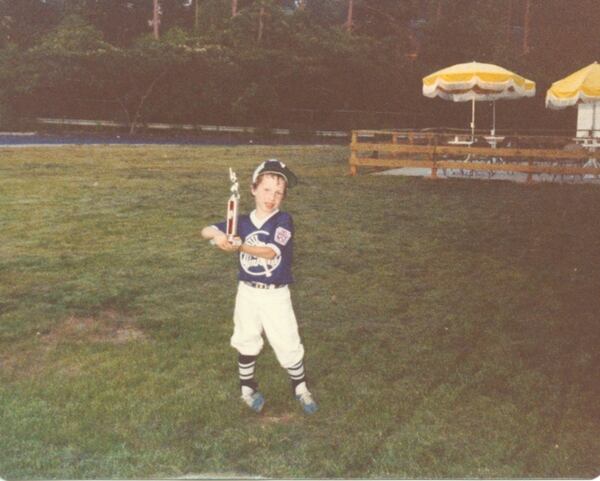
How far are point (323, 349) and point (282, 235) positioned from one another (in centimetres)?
202

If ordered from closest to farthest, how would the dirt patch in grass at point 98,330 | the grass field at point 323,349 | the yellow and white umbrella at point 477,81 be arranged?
the grass field at point 323,349, the dirt patch in grass at point 98,330, the yellow and white umbrella at point 477,81

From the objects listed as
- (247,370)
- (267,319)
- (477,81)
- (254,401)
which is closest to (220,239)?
(267,319)

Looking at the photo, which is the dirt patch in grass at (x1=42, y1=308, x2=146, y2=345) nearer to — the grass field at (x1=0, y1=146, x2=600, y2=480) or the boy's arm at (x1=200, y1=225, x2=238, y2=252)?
the grass field at (x1=0, y1=146, x2=600, y2=480)

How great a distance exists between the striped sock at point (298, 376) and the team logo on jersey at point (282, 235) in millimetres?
832

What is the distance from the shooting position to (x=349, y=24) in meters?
39.7

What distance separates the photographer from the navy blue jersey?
3779mm

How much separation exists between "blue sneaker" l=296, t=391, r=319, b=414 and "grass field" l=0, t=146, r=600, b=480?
0.25 ft

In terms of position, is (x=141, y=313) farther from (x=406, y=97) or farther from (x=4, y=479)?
(x=406, y=97)

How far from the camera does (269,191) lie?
3.74 meters

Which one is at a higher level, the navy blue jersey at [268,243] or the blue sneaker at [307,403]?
the navy blue jersey at [268,243]

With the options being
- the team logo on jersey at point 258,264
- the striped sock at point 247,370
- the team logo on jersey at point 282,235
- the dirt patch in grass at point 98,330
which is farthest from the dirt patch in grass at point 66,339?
the team logo on jersey at point 282,235

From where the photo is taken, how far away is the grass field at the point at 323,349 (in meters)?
3.90

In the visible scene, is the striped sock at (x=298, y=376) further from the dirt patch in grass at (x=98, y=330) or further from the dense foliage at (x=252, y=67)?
the dense foliage at (x=252, y=67)

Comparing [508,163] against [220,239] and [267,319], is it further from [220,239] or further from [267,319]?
[220,239]
